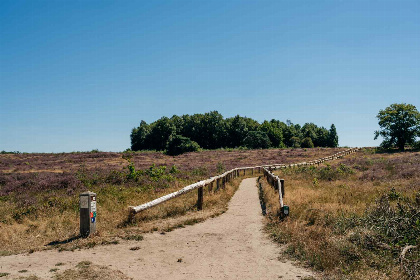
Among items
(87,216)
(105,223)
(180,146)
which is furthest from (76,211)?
(180,146)

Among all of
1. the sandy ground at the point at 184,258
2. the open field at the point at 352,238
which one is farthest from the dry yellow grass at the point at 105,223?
the open field at the point at 352,238

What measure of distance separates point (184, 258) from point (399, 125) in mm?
58078

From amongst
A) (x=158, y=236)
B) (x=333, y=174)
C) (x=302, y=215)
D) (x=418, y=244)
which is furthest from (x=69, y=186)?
(x=333, y=174)

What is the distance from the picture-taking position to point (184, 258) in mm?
6793

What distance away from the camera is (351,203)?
11094 millimetres

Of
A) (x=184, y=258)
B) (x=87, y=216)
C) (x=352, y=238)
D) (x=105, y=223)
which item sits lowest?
(x=184, y=258)

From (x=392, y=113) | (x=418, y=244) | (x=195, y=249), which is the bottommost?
(x=195, y=249)

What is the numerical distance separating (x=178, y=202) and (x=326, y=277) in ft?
26.9

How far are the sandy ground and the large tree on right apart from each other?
54.4 metres

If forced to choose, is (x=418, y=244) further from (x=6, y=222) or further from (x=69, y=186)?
(x=69, y=186)

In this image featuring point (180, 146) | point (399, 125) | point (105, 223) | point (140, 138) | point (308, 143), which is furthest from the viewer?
point (140, 138)

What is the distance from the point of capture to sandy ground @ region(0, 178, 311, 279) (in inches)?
228

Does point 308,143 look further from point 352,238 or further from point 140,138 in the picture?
point 352,238

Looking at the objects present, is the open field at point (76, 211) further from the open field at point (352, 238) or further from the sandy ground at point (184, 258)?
the open field at point (352, 238)
